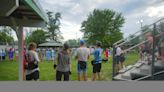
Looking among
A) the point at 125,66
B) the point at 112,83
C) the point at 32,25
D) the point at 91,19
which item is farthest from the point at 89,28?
the point at 112,83

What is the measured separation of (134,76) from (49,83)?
16.2 feet

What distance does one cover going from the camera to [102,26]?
137ft

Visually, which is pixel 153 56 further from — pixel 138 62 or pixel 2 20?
pixel 2 20

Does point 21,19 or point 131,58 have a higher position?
point 21,19

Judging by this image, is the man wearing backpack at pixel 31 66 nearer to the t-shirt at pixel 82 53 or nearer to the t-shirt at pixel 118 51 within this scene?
the t-shirt at pixel 82 53

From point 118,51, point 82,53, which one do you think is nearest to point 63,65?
point 82,53

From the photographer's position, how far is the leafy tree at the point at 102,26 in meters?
35.1

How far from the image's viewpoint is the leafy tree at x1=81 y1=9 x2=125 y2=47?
35.1 m

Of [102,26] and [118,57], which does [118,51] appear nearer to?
[118,57]

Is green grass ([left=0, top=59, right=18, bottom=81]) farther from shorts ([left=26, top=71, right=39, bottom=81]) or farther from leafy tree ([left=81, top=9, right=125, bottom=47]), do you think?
leafy tree ([left=81, top=9, right=125, bottom=47])

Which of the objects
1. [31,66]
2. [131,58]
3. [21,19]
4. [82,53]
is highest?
[21,19]

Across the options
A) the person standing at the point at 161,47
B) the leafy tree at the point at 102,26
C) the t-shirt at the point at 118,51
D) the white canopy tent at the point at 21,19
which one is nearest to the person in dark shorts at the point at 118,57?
the t-shirt at the point at 118,51

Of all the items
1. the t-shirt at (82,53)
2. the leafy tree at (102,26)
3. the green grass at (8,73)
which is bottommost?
the green grass at (8,73)

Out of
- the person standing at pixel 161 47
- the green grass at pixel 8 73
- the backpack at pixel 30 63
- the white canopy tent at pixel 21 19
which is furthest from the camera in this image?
the green grass at pixel 8 73
